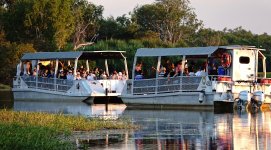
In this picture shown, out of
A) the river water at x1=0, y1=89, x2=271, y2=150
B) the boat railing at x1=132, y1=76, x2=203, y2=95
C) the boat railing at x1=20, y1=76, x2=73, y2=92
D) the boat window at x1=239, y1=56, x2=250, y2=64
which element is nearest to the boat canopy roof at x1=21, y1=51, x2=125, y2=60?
the boat railing at x1=20, y1=76, x2=73, y2=92

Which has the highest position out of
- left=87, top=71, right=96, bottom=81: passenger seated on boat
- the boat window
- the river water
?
the boat window

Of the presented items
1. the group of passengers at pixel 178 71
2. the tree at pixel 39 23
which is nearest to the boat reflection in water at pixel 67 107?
the group of passengers at pixel 178 71

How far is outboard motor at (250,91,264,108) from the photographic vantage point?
3572 cm

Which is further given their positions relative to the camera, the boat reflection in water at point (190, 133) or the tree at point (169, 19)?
the tree at point (169, 19)

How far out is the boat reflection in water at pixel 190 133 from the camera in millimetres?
20859

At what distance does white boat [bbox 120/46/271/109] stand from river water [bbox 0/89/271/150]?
6.76ft

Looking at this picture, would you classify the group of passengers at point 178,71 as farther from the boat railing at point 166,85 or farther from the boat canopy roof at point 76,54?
the boat canopy roof at point 76,54

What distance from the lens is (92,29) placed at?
104m

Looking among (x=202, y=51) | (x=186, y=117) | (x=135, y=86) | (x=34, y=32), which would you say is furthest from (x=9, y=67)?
(x=186, y=117)

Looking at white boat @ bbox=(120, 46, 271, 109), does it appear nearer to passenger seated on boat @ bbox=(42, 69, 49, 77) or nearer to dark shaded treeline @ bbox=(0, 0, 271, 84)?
passenger seated on boat @ bbox=(42, 69, 49, 77)

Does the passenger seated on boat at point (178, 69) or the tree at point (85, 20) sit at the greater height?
the tree at point (85, 20)

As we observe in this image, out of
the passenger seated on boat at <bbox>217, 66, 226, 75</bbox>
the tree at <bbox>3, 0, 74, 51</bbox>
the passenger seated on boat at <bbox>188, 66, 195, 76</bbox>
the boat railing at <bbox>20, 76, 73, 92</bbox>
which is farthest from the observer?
the tree at <bbox>3, 0, 74, 51</bbox>

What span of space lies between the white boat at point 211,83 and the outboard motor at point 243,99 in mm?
66

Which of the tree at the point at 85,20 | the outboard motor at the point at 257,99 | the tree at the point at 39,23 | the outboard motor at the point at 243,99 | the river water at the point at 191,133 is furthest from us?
the tree at the point at 85,20
